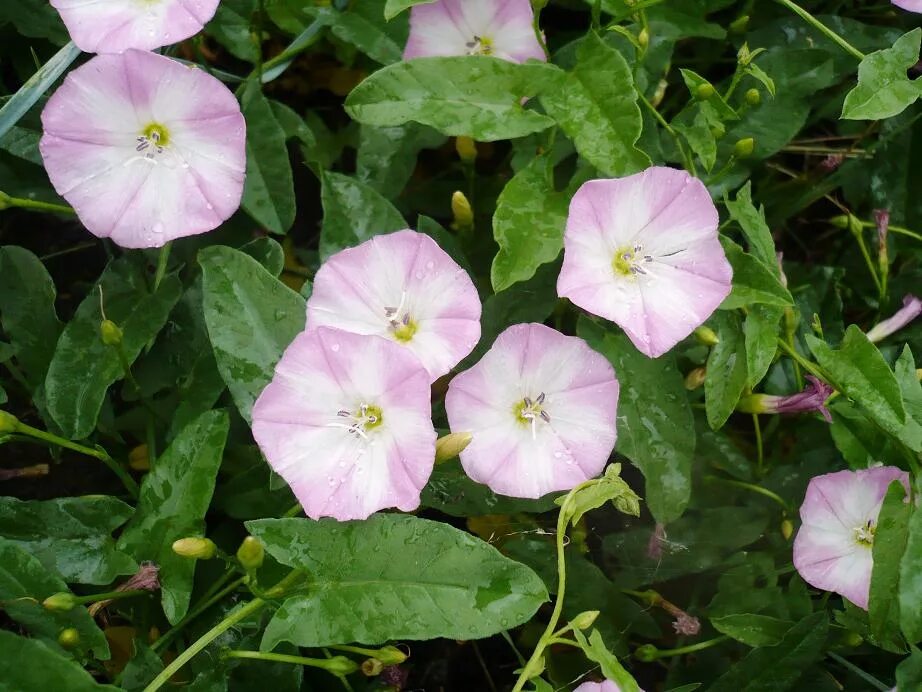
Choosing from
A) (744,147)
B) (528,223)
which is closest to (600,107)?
(528,223)

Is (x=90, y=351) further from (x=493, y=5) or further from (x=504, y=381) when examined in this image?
(x=493, y=5)

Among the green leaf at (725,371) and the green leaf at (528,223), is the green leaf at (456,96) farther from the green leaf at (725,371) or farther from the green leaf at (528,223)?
the green leaf at (725,371)

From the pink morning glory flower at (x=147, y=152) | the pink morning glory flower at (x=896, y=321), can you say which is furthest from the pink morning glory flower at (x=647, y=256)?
the pink morning glory flower at (x=147, y=152)

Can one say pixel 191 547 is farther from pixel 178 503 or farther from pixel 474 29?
pixel 474 29

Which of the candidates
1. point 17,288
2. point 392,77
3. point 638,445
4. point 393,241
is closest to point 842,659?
point 638,445

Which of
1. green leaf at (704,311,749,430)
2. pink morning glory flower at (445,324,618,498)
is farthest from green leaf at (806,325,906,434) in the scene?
pink morning glory flower at (445,324,618,498)

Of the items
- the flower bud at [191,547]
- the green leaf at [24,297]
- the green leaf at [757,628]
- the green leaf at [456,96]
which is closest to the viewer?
the flower bud at [191,547]

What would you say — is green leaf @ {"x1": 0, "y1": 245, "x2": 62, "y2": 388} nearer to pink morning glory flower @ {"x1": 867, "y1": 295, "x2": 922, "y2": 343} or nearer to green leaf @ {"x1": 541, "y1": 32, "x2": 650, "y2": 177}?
green leaf @ {"x1": 541, "y1": 32, "x2": 650, "y2": 177}
